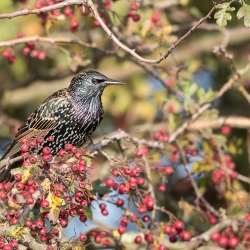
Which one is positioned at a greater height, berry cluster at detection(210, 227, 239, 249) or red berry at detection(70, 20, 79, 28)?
red berry at detection(70, 20, 79, 28)

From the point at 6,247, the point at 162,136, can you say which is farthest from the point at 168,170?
the point at 6,247

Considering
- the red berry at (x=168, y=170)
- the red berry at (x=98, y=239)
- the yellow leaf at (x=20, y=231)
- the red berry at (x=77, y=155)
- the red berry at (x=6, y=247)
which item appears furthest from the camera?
the red berry at (x=168, y=170)

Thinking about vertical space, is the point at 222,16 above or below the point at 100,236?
above

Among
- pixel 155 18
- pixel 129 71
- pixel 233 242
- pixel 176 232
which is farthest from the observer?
pixel 129 71

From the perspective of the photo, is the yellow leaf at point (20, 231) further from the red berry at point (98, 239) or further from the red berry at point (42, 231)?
the red berry at point (98, 239)

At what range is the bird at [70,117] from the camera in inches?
196

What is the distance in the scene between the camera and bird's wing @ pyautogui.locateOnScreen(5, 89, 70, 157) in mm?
5047

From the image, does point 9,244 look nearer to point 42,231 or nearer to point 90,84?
point 42,231

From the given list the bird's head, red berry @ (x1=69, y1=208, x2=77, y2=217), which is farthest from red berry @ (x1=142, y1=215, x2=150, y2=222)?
the bird's head

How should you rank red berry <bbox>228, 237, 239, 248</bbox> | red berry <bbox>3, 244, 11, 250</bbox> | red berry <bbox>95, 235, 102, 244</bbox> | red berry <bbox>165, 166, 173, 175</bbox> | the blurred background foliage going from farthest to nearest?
1. the blurred background foliage
2. red berry <bbox>165, 166, 173, 175</bbox>
3. red berry <bbox>95, 235, 102, 244</bbox>
4. red berry <bbox>228, 237, 239, 248</bbox>
5. red berry <bbox>3, 244, 11, 250</bbox>

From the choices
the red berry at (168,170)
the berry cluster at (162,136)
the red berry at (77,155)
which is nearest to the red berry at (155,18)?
the berry cluster at (162,136)

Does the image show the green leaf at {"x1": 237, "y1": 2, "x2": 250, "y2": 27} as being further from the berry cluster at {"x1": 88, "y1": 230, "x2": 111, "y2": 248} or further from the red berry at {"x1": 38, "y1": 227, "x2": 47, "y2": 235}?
the berry cluster at {"x1": 88, "y1": 230, "x2": 111, "y2": 248}

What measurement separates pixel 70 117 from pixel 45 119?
0.63 feet

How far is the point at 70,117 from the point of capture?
502 centimetres
